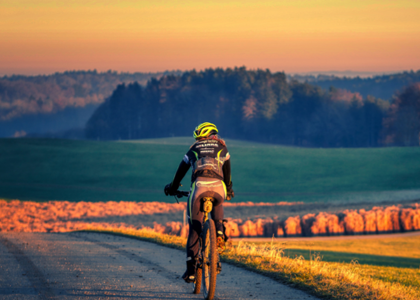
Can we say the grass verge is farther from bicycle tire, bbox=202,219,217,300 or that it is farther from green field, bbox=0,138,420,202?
green field, bbox=0,138,420,202

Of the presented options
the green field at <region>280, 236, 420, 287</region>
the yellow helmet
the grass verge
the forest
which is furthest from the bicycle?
the forest

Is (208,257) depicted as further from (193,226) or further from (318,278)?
(318,278)

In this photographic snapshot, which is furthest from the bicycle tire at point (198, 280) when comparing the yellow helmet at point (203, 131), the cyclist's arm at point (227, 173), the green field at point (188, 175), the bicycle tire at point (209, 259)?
the green field at point (188, 175)

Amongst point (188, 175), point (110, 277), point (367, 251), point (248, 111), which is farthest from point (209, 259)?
point (248, 111)

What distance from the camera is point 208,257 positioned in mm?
6859

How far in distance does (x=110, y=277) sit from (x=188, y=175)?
51482 millimetres

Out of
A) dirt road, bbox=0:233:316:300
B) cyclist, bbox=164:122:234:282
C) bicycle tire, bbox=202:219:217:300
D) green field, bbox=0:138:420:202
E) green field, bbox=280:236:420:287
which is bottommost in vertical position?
green field, bbox=280:236:420:287

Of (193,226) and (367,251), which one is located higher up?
(193,226)

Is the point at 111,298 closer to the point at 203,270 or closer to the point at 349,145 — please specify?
the point at 203,270

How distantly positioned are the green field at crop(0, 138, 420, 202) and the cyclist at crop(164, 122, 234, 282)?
35.6 meters

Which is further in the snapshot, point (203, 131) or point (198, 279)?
point (198, 279)

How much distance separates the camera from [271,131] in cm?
11625

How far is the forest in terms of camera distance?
11044cm

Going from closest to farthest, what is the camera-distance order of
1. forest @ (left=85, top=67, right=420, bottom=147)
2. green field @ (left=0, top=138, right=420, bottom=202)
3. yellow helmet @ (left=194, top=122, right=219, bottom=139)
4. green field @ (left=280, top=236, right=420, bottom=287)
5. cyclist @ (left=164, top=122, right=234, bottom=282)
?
cyclist @ (left=164, top=122, right=234, bottom=282) < yellow helmet @ (left=194, top=122, right=219, bottom=139) < green field @ (left=280, top=236, right=420, bottom=287) < green field @ (left=0, top=138, right=420, bottom=202) < forest @ (left=85, top=67, right=420, bottom=147)
